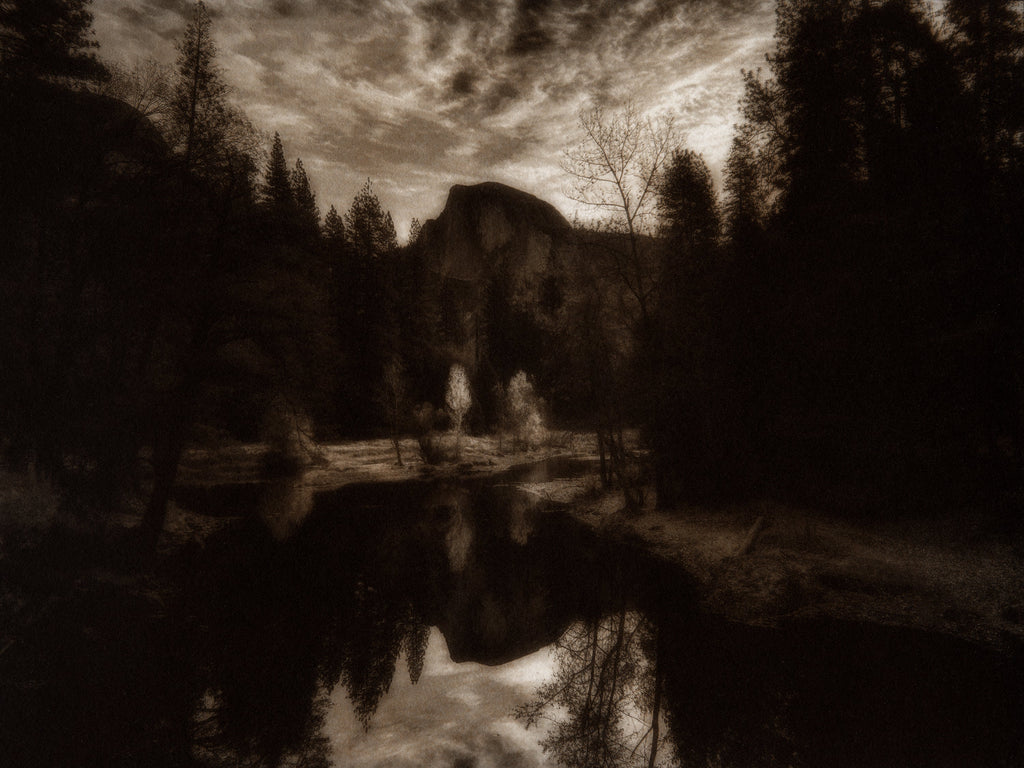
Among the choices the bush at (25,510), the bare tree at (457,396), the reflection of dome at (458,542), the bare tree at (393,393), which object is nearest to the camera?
the bush at (25,510)

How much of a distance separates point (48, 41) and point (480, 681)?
1809 cm

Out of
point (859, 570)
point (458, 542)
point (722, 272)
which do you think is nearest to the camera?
point (859, 570)

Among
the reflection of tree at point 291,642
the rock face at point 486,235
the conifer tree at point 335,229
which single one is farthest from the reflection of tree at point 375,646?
the rock face at point 486,235

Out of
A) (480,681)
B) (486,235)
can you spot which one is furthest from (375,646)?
(486,235)

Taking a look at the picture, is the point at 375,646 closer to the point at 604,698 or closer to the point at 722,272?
the point at 604,698

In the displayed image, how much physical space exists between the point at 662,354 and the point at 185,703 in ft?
50.3

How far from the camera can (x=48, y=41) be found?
12273 mm

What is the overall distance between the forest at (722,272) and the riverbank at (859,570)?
39.5 inches

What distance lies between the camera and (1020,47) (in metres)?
12.8

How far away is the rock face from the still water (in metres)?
58.9

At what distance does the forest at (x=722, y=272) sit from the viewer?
11930 mm

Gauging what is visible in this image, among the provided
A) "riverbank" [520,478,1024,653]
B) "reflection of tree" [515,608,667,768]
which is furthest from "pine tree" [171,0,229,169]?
"riverbank" [520,478,1024,653]

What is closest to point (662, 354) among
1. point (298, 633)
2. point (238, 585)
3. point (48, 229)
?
point (298, 633)

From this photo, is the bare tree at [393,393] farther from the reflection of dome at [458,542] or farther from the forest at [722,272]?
the forest at [722,272]
